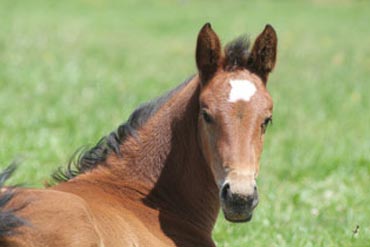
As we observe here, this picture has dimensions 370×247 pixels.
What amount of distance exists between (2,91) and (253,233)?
677 cm

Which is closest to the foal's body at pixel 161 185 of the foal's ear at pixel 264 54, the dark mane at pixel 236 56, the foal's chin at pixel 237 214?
the dark mane at pixel 236 56

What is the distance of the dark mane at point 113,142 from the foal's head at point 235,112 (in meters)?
0.47

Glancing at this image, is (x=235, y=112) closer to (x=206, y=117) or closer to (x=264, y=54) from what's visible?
(x=206, y=117)

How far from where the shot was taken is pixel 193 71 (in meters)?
18.2

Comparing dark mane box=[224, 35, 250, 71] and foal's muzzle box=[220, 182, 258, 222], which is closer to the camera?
foal's muzzle box=[220, 182, 258, 222]

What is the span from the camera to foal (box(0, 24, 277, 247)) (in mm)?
4816

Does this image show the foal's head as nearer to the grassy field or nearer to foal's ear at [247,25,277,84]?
foal's ear at [247,25,277,84]

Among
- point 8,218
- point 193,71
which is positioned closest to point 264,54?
point 8,218

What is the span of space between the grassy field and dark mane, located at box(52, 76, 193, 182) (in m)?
0.46

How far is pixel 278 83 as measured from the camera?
16.9 meters

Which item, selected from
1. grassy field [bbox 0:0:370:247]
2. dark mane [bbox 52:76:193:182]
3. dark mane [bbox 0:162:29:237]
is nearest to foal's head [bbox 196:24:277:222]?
dark mane [bbox 52:76:193:182]

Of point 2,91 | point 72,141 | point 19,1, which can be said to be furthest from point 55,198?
point 19,1

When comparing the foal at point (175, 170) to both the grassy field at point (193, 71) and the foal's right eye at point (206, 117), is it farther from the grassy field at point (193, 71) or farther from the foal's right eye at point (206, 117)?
the grassy field at point (193, 71)

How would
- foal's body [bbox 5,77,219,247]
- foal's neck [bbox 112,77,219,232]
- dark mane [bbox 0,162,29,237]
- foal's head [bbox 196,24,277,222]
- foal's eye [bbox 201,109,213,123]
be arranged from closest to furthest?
dark mane [bbox 0,162,29,237]
foal's head [bbox 196,24,277,222]
foal's eye [bbox 201,109,213,123]
foal's body [bbox 5,77,219,247]
foal's neck [bbox 112,77,219,232]
